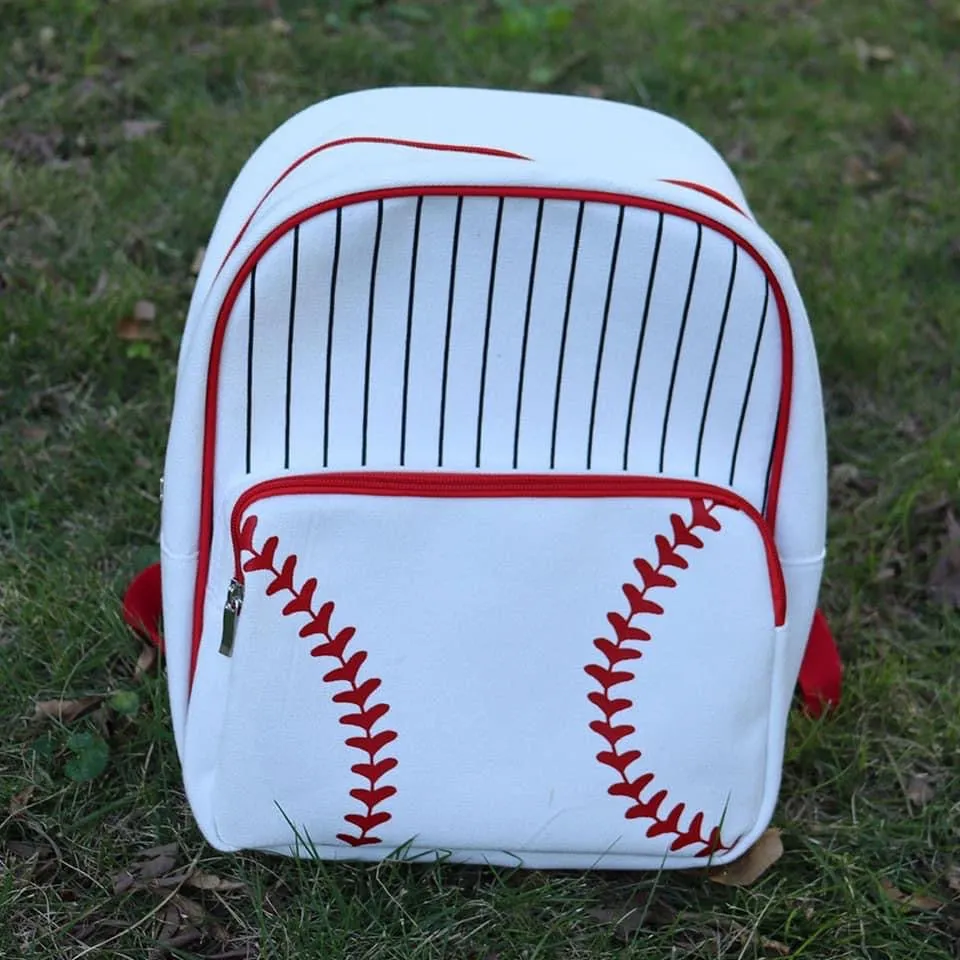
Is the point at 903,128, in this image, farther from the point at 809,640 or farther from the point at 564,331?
the point at 564,331

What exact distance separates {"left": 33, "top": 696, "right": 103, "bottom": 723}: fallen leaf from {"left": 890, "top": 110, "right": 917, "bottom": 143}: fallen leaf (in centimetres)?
203

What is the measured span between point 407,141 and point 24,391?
0.90m

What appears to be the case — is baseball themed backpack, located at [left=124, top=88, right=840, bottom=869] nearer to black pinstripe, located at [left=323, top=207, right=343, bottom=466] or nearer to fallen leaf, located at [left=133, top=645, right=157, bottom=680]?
black pinstripe, located at [left=323, top=207, right=343, bottom=466]

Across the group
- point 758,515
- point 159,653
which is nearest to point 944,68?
point 758,515

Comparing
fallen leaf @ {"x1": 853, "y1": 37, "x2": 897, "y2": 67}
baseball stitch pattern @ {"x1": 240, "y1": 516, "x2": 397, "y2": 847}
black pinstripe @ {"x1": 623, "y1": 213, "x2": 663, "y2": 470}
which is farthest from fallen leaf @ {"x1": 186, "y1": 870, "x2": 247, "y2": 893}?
fallen leaf @ {"x1": 853, "y1": 37, "x2": 897, "y2": 67}

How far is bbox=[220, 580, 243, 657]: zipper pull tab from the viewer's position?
112 cm

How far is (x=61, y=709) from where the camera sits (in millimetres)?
1372

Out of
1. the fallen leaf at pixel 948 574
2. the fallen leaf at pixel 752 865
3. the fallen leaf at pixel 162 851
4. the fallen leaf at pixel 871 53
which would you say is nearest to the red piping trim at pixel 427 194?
the fallen leaf at pixel 162 851

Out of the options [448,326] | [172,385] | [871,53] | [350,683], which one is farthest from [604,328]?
[871,53]

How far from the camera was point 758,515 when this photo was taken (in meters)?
1.16

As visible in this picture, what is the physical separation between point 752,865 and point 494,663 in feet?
1.28

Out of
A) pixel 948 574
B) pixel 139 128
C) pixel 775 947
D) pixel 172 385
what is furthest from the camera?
pixel 139 128

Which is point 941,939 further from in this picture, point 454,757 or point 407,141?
point 407,141

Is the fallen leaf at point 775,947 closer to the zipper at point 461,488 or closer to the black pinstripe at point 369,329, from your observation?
the zipper at point 461,488
